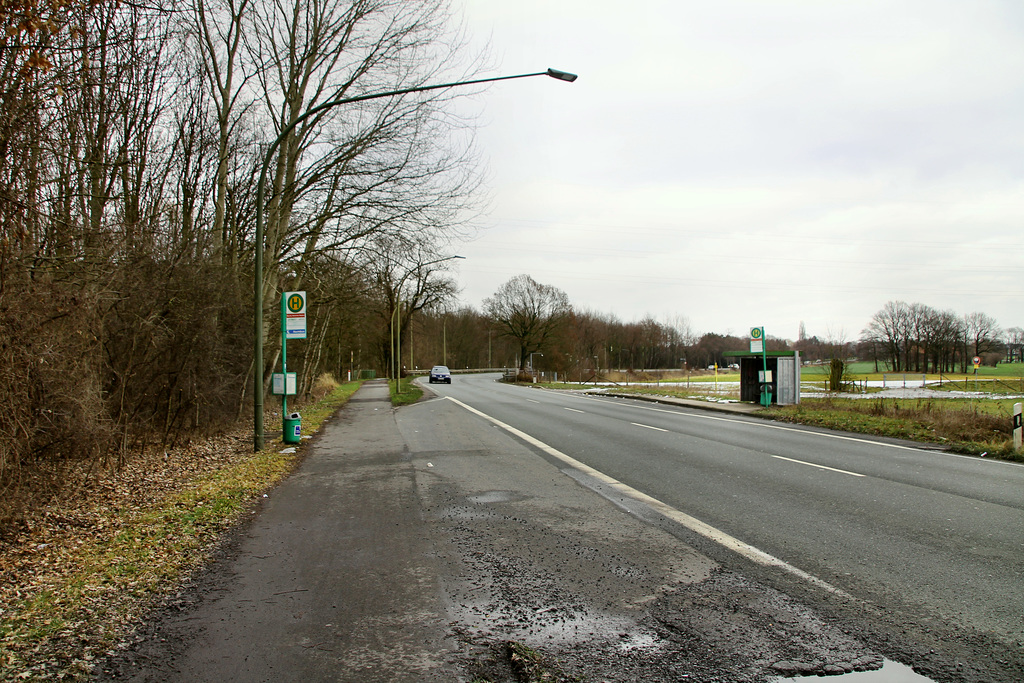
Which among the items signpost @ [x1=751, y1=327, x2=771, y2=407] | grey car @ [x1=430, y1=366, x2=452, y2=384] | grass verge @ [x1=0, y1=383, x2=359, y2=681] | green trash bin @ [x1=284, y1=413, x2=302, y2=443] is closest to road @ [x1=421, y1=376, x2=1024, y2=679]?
grass verge @ [x1=0, y1=383, x2=359, y2=681]

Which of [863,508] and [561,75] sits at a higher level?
[561,75]

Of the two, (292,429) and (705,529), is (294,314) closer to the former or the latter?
(292,429)

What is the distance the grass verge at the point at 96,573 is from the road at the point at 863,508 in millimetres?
4738

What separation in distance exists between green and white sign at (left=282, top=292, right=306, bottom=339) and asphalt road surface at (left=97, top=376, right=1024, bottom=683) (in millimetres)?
5485

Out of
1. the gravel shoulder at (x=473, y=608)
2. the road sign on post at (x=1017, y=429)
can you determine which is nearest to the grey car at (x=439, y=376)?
the road sign on post at (x=1017, y=429)

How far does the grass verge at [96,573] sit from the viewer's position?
13.0 ft

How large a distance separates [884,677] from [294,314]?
13.8 meters

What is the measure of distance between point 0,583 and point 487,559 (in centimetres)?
386

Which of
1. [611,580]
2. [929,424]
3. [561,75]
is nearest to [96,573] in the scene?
[611,580]

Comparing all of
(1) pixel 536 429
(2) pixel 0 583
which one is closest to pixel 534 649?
(2) pixel 0 583

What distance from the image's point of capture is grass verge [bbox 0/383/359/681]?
3.97m

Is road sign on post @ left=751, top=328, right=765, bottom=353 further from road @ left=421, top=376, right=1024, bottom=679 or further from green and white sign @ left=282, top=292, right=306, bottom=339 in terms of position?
green and white sign @ left=282, top=292, right=306, bottom=339

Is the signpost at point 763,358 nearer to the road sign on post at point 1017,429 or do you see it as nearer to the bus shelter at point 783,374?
the bus shelter at point 783,374

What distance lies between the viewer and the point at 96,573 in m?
5.45
